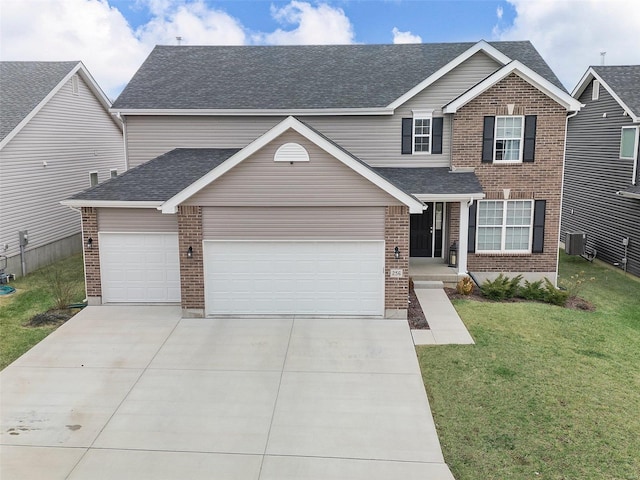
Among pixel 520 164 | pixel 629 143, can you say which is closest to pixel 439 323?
pixel 520 164

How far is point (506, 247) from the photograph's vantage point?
18.1 m

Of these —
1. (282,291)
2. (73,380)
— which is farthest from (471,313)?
(73,380)

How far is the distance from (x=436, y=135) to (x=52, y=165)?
14.2 meters

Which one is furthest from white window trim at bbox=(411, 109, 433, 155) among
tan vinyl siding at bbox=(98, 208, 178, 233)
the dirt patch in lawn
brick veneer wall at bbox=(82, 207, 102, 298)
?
brick veneer wall at bbox=(82, 207, 102, 298)

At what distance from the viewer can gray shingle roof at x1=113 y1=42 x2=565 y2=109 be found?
1919 cm

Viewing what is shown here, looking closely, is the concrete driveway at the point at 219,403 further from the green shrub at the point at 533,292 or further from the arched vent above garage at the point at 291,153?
the green shrub at the point at 533,292

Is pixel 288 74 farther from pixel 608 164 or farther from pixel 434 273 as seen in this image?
pixel 608 164

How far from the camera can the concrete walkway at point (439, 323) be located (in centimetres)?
1294

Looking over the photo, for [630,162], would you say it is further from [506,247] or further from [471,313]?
[471,313]

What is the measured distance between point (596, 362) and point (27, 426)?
1098 centimetres

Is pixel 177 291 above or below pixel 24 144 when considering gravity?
below

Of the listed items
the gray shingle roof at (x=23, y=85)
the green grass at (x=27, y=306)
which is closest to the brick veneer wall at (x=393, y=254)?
Result: the green grass at (x=27, y=306)

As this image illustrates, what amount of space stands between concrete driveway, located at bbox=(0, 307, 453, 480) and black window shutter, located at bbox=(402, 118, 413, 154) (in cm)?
688

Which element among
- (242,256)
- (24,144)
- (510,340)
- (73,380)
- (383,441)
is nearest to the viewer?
(383,441)
